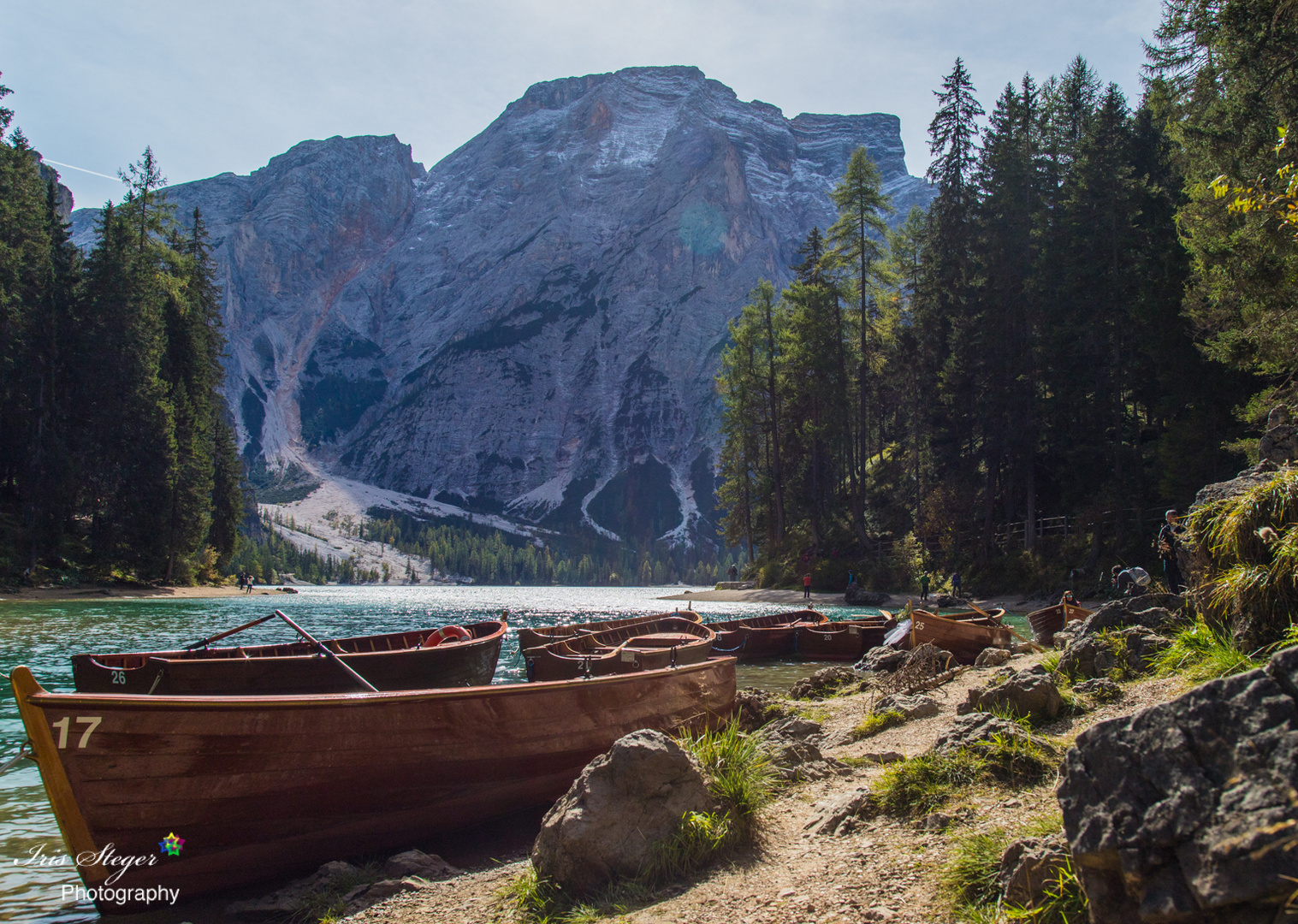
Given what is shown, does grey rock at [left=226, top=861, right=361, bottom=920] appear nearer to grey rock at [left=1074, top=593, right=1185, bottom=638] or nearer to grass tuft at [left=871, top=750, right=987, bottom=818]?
grass tuft at [left=871, top=750, right=987, bottom=818]

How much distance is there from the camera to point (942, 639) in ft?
52.4

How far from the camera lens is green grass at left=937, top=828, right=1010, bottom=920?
3676 mm

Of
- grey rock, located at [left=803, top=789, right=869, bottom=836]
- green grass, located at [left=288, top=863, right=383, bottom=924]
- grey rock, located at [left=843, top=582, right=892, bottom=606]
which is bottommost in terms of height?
grey rock, located at [left=843, top=582, right=892, bottom=606]

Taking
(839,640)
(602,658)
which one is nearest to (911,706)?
(602,658)

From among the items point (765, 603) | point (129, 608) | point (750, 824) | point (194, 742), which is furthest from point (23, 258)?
point (750, 824)

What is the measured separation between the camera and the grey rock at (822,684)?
13.9 metres

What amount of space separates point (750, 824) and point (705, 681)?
14.5 feet

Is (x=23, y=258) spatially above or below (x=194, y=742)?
above

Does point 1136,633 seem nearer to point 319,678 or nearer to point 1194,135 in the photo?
point 319,678

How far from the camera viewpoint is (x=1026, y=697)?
22.4 ft

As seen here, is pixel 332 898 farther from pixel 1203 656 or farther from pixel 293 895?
pixel 1203 656

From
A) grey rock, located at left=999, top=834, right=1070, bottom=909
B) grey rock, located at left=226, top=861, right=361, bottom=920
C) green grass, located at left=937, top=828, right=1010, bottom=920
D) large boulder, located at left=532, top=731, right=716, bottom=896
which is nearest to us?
grey rock, located at left=999, top=834, right=1070, bottom=909

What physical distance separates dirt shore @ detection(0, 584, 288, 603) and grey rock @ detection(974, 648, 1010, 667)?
44.5m

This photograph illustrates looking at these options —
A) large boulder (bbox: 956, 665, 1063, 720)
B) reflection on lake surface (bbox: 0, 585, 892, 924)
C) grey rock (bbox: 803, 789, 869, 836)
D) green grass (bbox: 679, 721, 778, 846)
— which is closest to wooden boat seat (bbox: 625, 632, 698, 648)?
reflection on lake surface (bbox: 0, 585, 892, 924)
